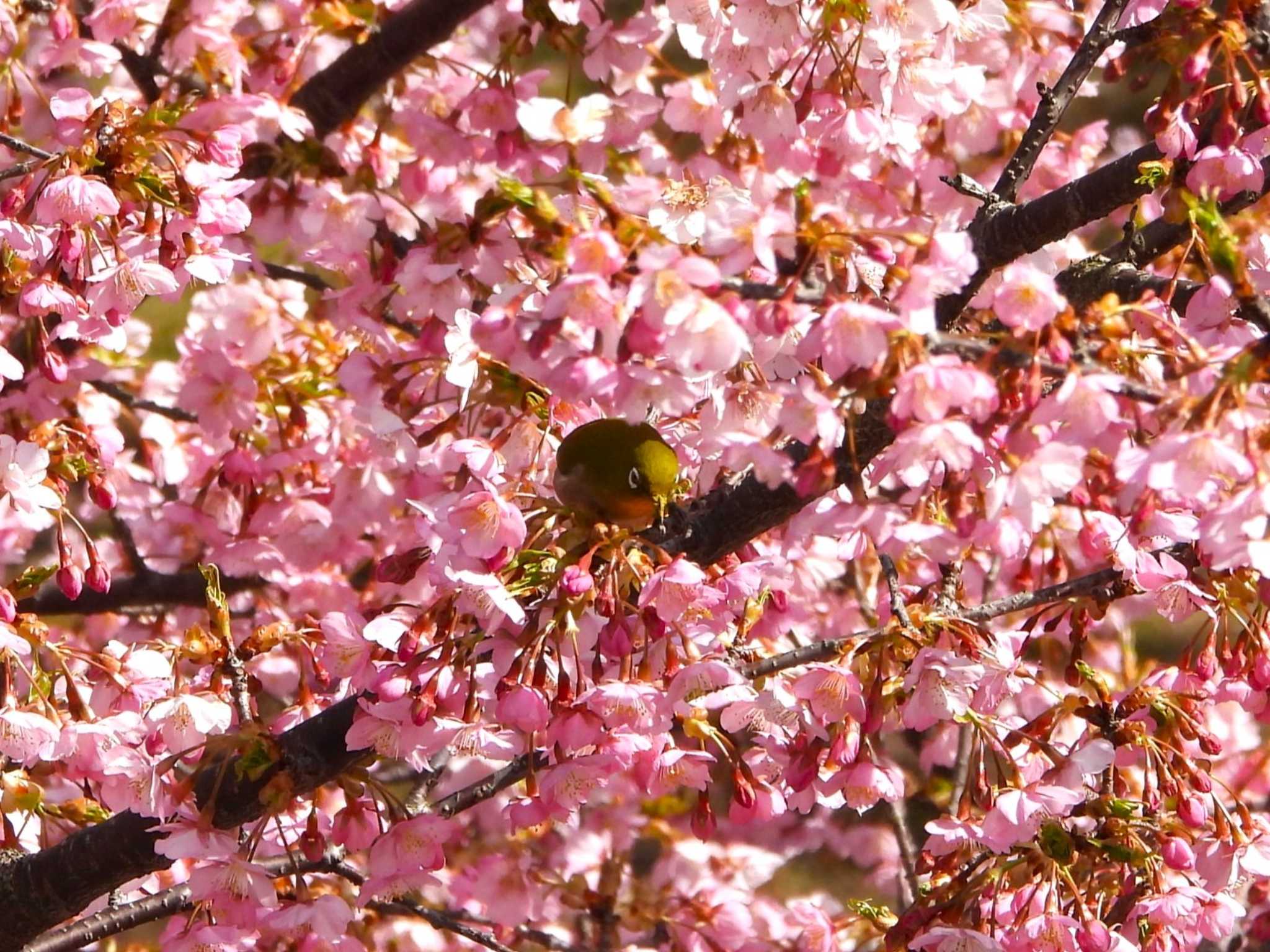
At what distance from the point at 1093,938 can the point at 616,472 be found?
0.78 m

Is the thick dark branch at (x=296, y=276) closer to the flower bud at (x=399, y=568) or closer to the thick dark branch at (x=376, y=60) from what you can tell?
the thick dark branch at (x=376, y=60)

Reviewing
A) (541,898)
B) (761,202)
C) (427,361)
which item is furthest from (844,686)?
(541,898)

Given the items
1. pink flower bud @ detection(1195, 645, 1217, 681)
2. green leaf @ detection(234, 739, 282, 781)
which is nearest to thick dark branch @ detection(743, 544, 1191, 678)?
pink flower bud @ detection(1195, 645, 1217, 681)

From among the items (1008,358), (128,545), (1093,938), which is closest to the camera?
(1008,358)

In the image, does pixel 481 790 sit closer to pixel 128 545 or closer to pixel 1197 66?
pixel 128 545

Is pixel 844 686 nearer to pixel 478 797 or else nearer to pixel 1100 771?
pixel 1100 771

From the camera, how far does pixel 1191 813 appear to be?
68.1 inches

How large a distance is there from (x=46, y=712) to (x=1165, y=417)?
146cm

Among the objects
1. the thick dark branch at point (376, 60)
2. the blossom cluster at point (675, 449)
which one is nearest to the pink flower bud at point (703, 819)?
the blossom cluster at point (675, 449)

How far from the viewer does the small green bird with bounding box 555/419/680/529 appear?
61.7 inches

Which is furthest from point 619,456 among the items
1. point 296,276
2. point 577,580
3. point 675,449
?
point 296,276

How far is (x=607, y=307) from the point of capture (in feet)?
4.21

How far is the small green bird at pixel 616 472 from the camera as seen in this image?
1.57 m

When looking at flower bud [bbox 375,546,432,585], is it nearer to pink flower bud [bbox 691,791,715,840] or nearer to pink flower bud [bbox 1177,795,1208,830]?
pink flower bud [bbox 691,791,715,840]
